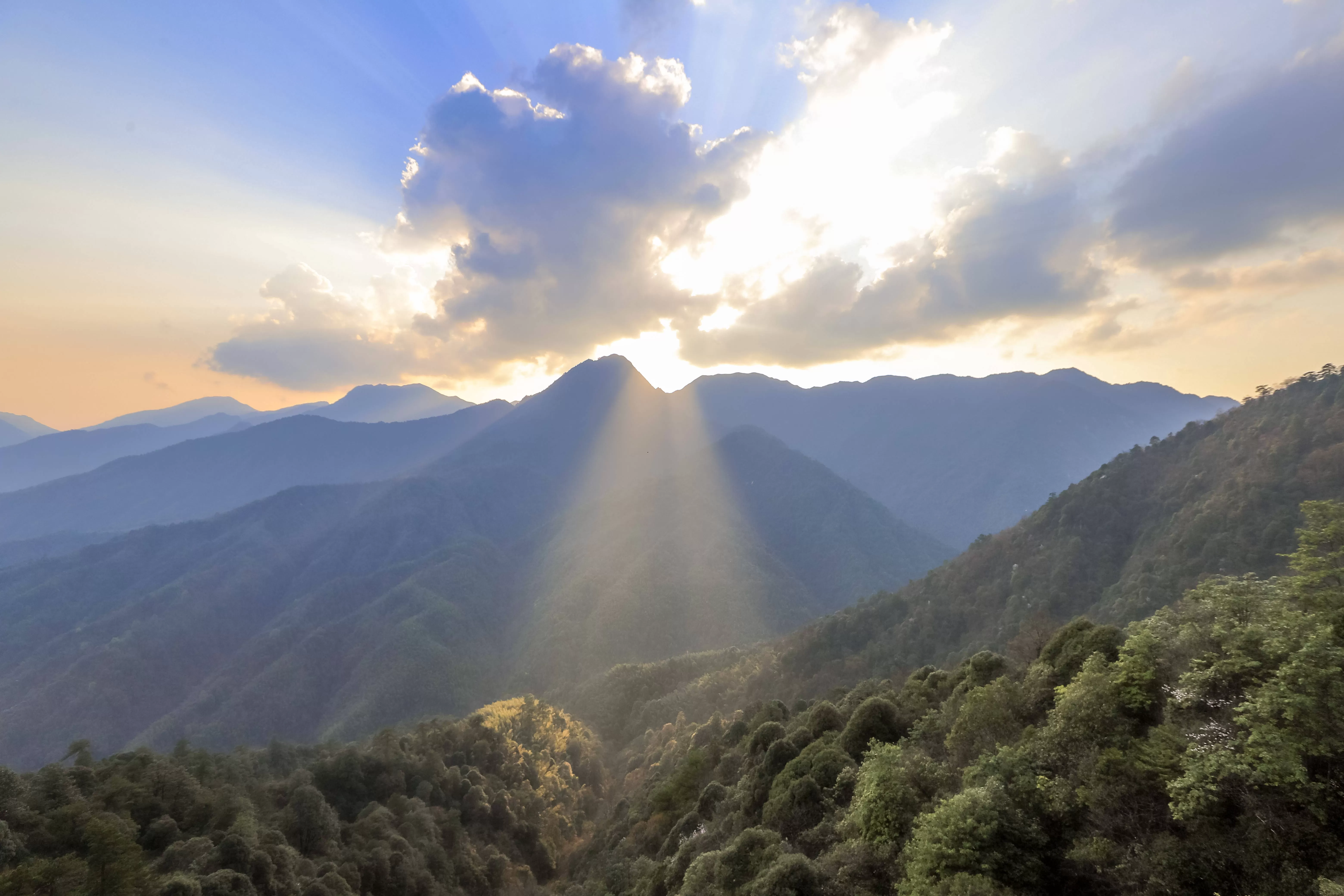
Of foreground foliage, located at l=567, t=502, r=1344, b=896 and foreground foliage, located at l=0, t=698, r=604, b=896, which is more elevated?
foreground foliage, located at l=567, t=502, r=1344, b=896

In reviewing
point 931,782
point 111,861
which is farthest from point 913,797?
point 111,861

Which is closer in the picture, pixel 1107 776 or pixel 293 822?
pixel 1107 776

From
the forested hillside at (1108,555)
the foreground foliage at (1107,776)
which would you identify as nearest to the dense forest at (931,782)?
the foreground foliage at (1107,776)

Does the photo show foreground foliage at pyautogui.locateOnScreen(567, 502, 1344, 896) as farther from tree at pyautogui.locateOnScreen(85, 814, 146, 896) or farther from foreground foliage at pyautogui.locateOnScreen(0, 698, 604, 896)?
tree at pyautogui.locateOnScreen(85, 814, 146, 896)

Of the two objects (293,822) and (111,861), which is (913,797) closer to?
(111,861)

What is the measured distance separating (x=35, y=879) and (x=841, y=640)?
10707cm

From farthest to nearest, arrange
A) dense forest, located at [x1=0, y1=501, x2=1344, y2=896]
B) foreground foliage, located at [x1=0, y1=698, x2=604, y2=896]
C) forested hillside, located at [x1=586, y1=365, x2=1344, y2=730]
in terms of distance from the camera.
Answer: forested hillside, located at [x1=586, y1=365, x2=1344, y2=730], foreground foliage, located at [x1=0, y1=698, x2=604, y2=896], dense forest, located at [x1=0, y1=501, x2=1344, y2=896]

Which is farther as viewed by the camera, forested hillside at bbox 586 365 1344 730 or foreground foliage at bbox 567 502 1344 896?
forested hillside at bbox 586 365 1344 730

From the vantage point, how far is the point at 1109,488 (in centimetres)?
10238

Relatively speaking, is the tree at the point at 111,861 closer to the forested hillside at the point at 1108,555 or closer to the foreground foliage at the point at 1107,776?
the foreground foliage at the point at 1107,776

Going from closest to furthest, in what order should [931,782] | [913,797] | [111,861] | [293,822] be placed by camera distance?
1. [913,797]
2. [931,782]
3. [111,861]
4. [293,822]

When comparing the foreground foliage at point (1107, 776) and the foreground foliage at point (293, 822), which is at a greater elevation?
the foreground foliage at point (1107, 776)

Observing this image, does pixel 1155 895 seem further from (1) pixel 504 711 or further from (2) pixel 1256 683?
(1) pixel 504 711

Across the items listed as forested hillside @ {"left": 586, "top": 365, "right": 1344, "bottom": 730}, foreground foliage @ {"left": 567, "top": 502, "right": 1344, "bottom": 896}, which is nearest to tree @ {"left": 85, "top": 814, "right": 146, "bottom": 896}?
foreground foliage @ {"left": 567, "top": 502, "right": 1344, "bottom": 896}
